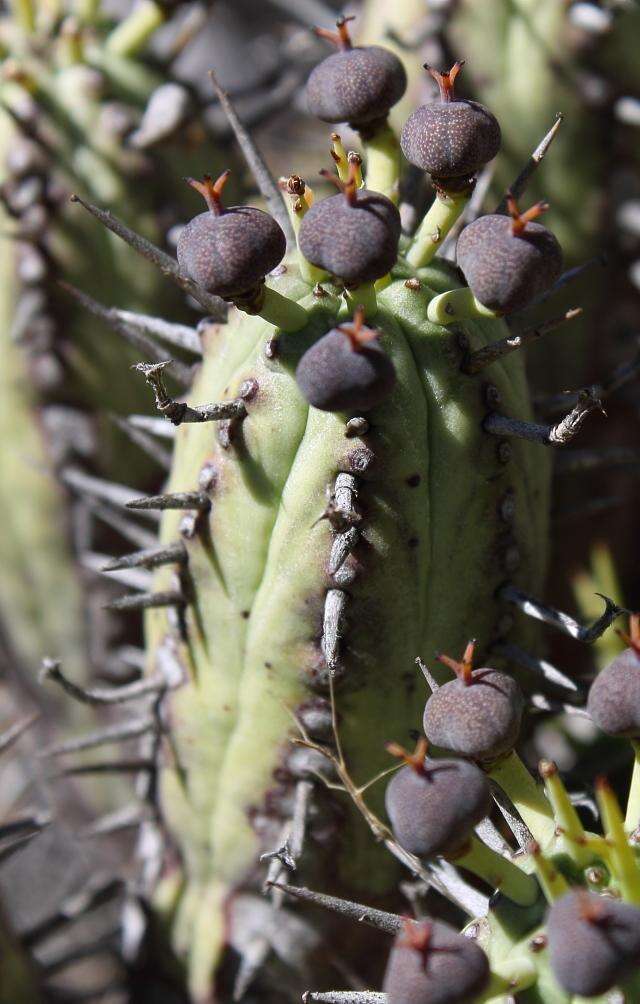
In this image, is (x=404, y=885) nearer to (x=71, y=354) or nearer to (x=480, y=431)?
(x=480, y=431)

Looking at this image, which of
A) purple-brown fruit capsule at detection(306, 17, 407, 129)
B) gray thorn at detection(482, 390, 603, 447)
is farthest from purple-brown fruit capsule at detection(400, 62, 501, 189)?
gray thorn at detection(482, 390, 603, 447)

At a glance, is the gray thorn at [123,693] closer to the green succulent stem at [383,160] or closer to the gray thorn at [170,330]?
the gray thorn at [170,330]

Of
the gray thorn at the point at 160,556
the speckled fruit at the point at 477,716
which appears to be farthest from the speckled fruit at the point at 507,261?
the gray thorn at the point at 160,556

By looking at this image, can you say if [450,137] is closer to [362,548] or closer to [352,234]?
[352,234]

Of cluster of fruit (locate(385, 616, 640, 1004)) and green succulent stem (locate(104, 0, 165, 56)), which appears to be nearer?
cluster of fruit (locate(385, 616, 640, 1004))

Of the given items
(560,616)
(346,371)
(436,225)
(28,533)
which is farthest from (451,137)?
(28,533)

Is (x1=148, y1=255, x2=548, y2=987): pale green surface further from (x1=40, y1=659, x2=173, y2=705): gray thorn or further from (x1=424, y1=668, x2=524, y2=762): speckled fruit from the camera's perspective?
(x1=424, y1=668, x2=524, y2=762): speckled fruit
